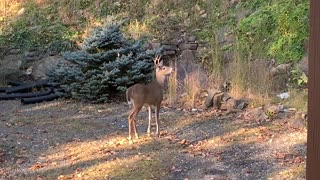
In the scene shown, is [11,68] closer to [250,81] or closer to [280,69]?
[250,81]

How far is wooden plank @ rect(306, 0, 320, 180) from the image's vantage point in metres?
1.39

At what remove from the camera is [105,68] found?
33.4 ft

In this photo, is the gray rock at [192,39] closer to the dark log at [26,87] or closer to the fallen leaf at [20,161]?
the dark log at [26,87]

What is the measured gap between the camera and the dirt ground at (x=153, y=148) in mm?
5332

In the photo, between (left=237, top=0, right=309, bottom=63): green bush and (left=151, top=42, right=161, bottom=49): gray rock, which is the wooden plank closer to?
(left=237, top=0, right=309, bottom=63): green bush

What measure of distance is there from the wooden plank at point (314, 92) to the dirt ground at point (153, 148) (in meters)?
3.71

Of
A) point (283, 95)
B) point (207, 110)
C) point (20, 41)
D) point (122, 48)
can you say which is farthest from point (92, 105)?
point (20, 41)

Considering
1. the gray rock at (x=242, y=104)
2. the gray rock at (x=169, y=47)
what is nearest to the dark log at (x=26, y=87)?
the gray rock at (x=169, y=47)

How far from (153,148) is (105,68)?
411cm

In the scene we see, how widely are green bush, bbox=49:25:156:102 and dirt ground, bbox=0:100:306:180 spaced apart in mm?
1174

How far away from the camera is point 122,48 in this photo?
10.4 meters

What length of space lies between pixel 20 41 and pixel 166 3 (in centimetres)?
389

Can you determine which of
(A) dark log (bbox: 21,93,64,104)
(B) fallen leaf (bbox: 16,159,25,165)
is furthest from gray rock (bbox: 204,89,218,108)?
(B) fallen leaf (bbox: 16,159,25,165)

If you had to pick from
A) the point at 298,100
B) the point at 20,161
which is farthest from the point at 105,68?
the point at 20,161
